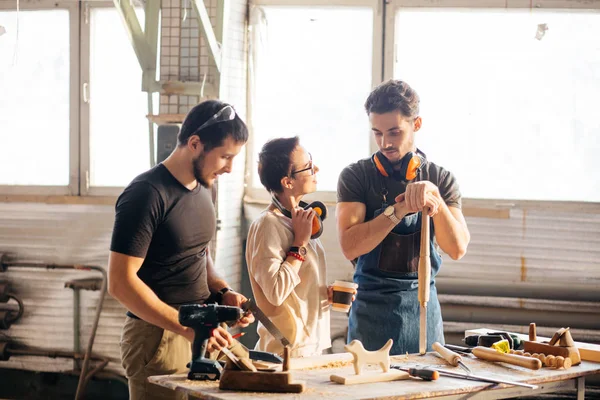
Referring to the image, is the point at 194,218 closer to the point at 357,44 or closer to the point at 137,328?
the point at 137,328

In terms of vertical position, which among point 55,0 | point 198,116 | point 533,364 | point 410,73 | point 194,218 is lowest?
point 533,364

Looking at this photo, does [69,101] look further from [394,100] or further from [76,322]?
[394,100]

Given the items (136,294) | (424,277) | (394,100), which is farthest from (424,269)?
(136,294)

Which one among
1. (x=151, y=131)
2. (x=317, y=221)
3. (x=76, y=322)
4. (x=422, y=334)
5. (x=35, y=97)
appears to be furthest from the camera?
(x=35, y=97)

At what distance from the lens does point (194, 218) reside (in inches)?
118

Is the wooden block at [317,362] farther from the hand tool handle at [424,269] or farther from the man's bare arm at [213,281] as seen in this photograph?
the man's bare arm at [213,281]

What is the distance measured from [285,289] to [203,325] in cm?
43

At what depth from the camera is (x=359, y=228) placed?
129 inches

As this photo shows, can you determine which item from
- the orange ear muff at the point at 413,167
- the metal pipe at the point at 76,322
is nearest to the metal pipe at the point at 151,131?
the metal pipe at the point at 76,322

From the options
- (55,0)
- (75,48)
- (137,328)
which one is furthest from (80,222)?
(137,328)

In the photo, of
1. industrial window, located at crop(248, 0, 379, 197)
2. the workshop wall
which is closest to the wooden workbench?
the workshop wall

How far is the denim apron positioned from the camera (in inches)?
131

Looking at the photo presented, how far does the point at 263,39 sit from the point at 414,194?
8.71ft

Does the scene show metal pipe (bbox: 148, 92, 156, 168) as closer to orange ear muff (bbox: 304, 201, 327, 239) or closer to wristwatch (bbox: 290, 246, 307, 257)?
orange ear muff (bbox: 304, 201, 327, 239)
